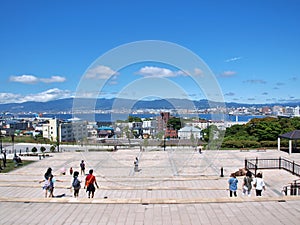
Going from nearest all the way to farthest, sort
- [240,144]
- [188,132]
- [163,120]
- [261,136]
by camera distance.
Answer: [240,144], [261,136], [163,120], [188,132]

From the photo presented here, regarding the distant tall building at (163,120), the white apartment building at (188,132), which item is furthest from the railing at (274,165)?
the distant tall building at (163,120)

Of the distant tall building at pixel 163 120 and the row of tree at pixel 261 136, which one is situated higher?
the distant tall building at pixel 163 120

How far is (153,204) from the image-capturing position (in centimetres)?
740

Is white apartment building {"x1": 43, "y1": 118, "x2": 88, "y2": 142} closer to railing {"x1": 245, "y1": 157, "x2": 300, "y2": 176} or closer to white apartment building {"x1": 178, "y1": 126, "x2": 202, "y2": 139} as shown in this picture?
white apartment building {"x1": 178, "y1": 126, "x2": 202, "y2": 139}

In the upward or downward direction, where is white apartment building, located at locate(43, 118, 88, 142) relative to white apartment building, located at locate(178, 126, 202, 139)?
downward

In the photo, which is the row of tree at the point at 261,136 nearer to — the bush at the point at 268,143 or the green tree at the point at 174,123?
the bush at the point at 268,143

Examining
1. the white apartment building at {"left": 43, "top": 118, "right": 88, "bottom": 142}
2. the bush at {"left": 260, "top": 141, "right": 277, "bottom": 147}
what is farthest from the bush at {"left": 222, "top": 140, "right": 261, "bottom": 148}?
the white apartment building at {"left": 43, "top": 118, "right": 88, "bottom": 142}

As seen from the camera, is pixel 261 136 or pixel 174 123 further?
pixel 174 123

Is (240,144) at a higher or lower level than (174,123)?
lower

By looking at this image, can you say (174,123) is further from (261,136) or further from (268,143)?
(268,143)

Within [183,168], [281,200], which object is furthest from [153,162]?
[281,200]

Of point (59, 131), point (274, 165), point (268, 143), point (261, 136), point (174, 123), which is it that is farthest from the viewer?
point (59, 131)

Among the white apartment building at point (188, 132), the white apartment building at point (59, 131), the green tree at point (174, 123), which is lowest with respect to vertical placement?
the white apartment building at point (59, 131)

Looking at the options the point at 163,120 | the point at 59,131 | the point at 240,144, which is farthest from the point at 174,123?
the point at 59,131
